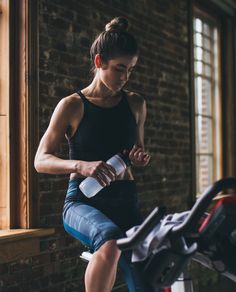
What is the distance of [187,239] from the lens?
1.47m

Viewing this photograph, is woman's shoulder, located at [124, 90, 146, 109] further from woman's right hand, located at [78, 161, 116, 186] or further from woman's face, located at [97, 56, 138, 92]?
woman's right hand, located at [78, 161, 116, 186]

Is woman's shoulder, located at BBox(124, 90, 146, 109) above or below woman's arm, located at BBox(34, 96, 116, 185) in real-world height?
above

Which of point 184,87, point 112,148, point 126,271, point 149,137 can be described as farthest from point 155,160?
point 126,271

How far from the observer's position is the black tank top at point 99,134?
2402mm

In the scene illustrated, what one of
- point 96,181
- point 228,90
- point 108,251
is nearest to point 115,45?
point 96,181

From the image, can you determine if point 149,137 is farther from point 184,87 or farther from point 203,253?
point 203,253

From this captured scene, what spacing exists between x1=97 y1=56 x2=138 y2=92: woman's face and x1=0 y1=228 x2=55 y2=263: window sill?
1334 mm

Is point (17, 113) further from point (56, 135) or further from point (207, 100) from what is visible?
point (207, 100)

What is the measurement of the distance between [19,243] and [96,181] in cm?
131

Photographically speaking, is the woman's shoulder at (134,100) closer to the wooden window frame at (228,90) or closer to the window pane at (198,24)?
the window pane at (198,24)

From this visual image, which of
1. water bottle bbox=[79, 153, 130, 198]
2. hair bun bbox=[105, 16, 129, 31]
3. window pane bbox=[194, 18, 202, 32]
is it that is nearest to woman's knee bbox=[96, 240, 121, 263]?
water bottle bbox=[79, 153, 130, 198]

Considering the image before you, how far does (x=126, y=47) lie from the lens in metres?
2.31

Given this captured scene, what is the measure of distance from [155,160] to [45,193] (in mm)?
1524

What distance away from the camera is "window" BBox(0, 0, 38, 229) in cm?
353
